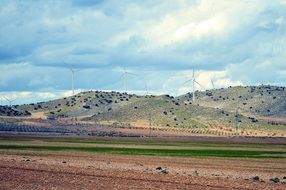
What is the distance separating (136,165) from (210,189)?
1066 inches

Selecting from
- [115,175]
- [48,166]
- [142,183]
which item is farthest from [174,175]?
[48,166]

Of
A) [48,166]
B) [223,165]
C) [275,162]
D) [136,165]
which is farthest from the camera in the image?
[275,162]

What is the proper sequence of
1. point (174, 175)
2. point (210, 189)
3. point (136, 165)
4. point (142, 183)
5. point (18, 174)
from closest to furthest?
point (210, 189) < point (142, 183) < point (18, 174) < point (174, 175) < point (136, 165)

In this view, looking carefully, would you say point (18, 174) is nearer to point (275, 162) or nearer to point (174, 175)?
point (174, 175)

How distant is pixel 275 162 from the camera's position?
85.9 meters

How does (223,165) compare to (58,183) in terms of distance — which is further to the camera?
(223,165)

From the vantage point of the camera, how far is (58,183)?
4847 cm

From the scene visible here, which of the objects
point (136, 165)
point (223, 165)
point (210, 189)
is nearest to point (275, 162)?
point (223, 165)

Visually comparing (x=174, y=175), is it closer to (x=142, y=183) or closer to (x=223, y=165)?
(x=142, y=183)

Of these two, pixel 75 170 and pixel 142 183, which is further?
pixel 75 170

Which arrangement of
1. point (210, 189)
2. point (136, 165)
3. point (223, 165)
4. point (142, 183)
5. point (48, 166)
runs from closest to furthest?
1. point (210, 189)
2. point (142, 183)
3. point (48, 166)
4. point (136, 165)
5. point (223, 165)

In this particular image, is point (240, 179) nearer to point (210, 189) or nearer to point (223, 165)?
point (210, 189)

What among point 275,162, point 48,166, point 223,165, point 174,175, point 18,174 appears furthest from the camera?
point 275,162

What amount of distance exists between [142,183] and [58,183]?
23.2ft
